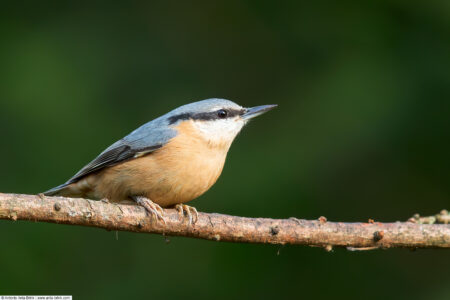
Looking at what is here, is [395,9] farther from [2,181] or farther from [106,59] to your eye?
[2,181]

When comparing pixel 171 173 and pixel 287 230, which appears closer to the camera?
pixel 287 230

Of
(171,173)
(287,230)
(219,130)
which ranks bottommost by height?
(287,230)

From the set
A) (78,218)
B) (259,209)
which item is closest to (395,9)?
(259,209)

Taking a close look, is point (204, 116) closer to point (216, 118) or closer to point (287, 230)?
point (216, 118)

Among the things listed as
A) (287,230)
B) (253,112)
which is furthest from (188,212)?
(253,112)

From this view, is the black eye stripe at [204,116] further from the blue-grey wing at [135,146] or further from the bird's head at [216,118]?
the blue-grey wing at [135,146]

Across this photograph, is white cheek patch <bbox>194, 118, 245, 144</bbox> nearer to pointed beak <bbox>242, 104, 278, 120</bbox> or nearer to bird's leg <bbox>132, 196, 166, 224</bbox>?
pointed beak <bbox>242, 104, 278, 120</bbox>

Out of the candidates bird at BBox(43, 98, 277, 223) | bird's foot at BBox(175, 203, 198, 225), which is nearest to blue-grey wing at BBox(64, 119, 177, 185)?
bird at BBox(43, 98, 277, 223)

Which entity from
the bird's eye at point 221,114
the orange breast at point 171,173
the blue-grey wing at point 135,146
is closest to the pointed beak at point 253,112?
the bird's eye at point 221,114

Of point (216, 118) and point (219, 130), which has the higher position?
point (216, 118)
